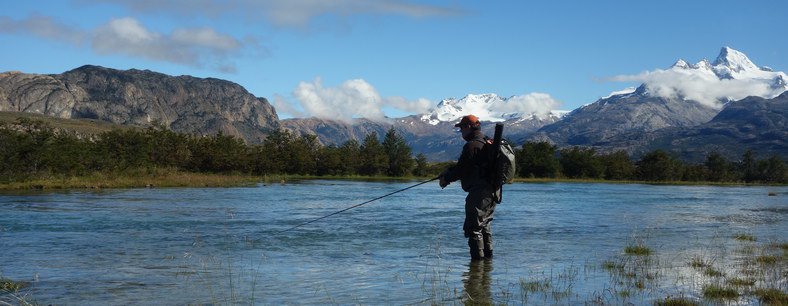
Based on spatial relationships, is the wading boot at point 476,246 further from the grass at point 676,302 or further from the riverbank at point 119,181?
the riverbank at point 119,181

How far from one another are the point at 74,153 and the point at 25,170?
501 cm

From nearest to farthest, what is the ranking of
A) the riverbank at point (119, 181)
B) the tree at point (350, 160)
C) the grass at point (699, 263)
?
the grass at point (699, 263) < the riverbank at point (119, 181) < the tree at point (350, 160)

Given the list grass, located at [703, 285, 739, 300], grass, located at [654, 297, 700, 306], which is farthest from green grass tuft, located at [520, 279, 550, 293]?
grass, located at [703, 285, 739, 300]

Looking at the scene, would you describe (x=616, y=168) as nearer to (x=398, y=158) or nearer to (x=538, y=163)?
(x=538, y=163)

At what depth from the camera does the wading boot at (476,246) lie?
40.6ft

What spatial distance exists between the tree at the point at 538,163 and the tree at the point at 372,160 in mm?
24391

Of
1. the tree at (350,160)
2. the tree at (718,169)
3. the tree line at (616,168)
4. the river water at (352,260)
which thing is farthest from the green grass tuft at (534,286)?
the tree at (718,169)

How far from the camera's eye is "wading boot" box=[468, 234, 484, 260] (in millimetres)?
12382

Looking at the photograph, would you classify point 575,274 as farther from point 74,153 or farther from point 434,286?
point 74,153

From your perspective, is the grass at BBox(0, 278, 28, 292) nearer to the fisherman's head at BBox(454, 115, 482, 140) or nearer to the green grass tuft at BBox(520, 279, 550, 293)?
the green grass tuft at BBox(520, 279, 550, 293)

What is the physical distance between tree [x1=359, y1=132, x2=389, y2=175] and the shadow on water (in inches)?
4204

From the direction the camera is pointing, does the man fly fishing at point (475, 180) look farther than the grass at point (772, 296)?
Yes

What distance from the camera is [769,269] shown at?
1192cm

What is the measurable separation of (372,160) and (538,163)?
29.8 meters
